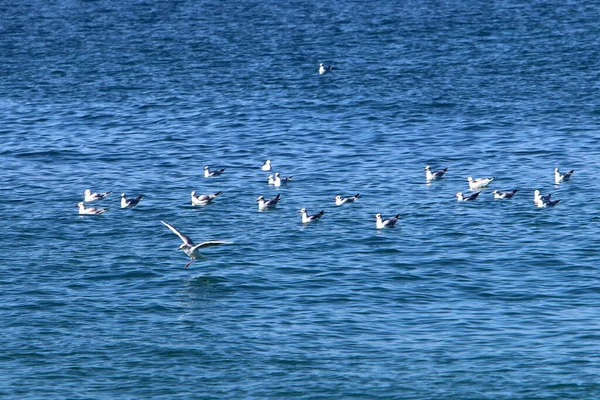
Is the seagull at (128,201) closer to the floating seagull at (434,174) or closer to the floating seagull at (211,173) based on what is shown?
the floating seagull at (211,173)

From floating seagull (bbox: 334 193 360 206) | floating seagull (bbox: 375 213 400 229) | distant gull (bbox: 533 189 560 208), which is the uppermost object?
floating seagull (bbox: 334 193 360 206)

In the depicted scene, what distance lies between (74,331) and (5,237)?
11111mm

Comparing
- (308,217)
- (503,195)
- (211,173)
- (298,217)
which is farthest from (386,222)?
(211,173)

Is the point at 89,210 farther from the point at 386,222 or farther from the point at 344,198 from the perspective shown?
the point at 386,222

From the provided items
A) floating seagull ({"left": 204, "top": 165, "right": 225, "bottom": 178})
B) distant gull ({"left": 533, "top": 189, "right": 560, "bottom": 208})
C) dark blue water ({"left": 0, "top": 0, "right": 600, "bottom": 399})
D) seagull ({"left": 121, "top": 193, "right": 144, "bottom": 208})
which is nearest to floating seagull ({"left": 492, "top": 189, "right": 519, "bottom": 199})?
distant gull ({"left": 533, "top": 189, "right": 560, "bottom": 208})

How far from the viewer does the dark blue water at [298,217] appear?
37906 mm

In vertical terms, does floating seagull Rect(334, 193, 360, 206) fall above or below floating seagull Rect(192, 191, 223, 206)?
below

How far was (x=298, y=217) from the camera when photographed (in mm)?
52812

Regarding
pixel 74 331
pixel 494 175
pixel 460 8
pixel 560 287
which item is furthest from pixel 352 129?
pixel 460 8

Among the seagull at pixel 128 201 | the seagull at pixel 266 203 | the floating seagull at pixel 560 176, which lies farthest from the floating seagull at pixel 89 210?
the floating seagull at pixel 560 176

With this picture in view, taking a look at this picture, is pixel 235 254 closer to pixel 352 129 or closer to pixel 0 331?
pixel 0 331

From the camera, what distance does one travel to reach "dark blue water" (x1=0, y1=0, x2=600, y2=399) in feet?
124

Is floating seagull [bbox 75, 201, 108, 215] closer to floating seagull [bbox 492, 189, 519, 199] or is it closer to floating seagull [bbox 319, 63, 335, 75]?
floating seagull [bbox 492, 189, 519, 199]

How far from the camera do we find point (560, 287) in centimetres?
4353
